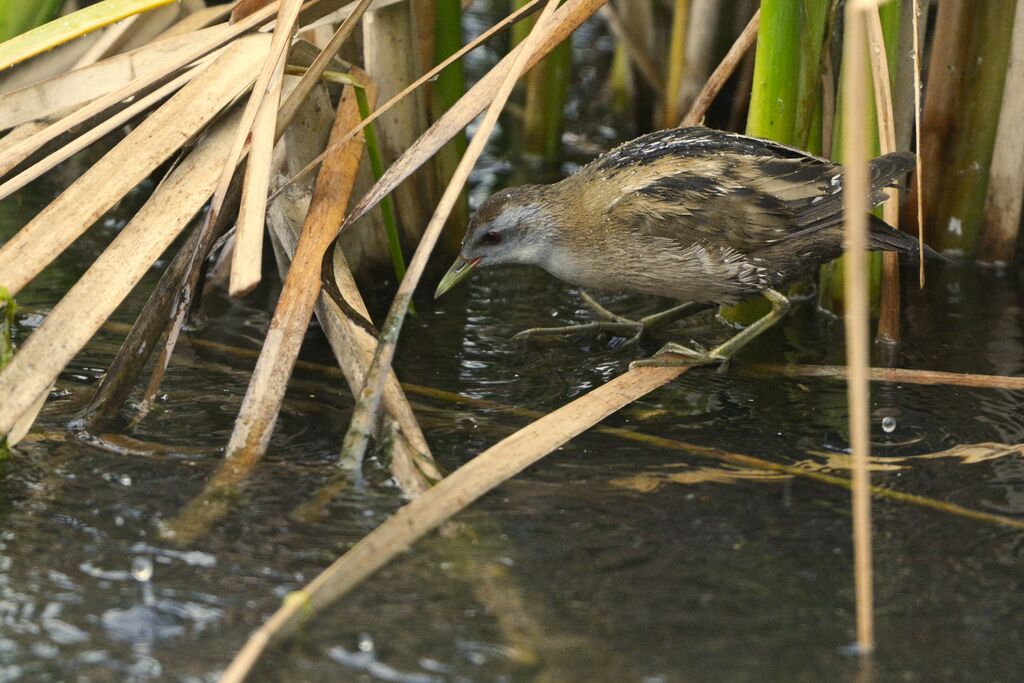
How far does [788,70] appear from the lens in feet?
10.9

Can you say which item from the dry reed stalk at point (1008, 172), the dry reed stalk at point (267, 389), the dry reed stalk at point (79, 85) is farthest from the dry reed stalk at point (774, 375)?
the dry reed stalk at point (1008, 172)

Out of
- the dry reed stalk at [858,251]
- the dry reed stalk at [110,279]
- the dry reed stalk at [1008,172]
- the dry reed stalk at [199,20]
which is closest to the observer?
the dry reed stalk at [858,251]

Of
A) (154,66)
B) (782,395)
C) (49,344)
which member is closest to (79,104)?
(154,66)

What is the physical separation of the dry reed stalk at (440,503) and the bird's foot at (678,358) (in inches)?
2.3

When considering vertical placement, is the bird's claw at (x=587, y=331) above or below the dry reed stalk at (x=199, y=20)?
below

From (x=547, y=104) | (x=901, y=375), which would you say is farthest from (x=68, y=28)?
(x=547, y=104)

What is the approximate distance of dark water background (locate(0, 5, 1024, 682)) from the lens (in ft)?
7.00

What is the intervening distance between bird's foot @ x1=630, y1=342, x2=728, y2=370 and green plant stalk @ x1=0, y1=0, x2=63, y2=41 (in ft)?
6.14

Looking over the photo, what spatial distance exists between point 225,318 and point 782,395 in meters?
1.76

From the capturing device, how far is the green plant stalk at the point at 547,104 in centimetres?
500

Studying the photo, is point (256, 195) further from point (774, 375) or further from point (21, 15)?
point (774, 375)

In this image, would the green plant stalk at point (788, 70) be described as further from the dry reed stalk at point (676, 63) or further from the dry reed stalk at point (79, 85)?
the dry reed stalk at point (79, 85)

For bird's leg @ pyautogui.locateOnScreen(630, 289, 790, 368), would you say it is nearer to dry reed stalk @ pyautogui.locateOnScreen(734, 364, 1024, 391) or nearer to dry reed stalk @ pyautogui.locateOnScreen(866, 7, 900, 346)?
dry reed stalk @ pyautogui.locateOnScreen(734, 364, 1024, 391)

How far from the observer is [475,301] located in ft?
13.7
